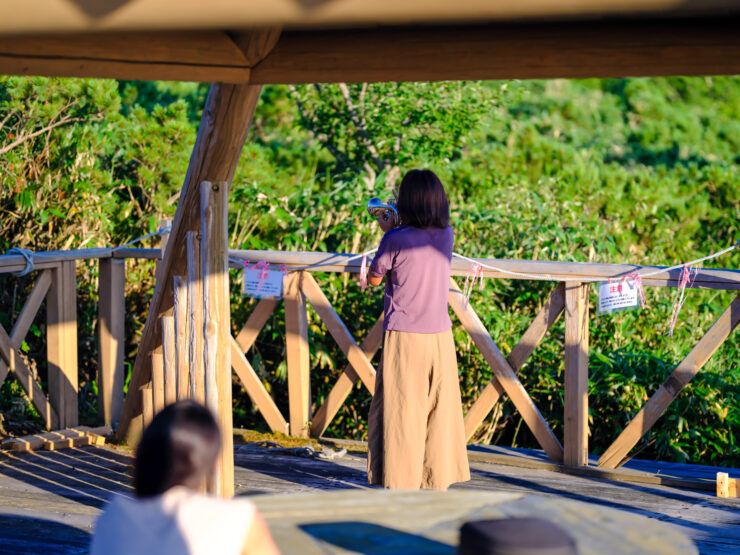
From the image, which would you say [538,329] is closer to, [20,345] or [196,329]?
[196,329]

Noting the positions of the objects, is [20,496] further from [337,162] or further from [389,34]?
[337,162]

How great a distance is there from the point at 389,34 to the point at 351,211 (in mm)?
3711

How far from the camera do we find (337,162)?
880 cm

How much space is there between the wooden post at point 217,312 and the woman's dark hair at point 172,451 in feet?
6.77

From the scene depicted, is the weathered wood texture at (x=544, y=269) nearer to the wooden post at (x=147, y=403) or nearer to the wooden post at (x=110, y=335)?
the wooden post at (x=110, y=335)

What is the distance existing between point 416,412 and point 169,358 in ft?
3.76

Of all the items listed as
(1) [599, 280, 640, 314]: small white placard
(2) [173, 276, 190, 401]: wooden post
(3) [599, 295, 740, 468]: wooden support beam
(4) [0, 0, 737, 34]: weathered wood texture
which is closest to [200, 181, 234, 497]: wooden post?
(2) [173, 276, 190, 401]: wooden post

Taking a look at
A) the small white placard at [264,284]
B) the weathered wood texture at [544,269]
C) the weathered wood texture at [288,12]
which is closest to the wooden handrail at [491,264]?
the weathered wood texture at [544,269]

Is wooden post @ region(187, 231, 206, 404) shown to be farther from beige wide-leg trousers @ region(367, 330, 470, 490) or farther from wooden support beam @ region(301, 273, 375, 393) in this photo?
wooden support beam @ region(301, 273, 375, 393)

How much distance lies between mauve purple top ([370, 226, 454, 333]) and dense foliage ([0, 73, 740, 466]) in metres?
2.14

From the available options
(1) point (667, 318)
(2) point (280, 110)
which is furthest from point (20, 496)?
(2) point (280, 110)

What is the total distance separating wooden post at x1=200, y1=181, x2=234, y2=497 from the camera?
12.5 feet

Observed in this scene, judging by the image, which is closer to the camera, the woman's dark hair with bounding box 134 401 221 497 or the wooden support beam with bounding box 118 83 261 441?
the woman's dark hair with bounding box 134 401 221 497

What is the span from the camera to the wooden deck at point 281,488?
143 inches
